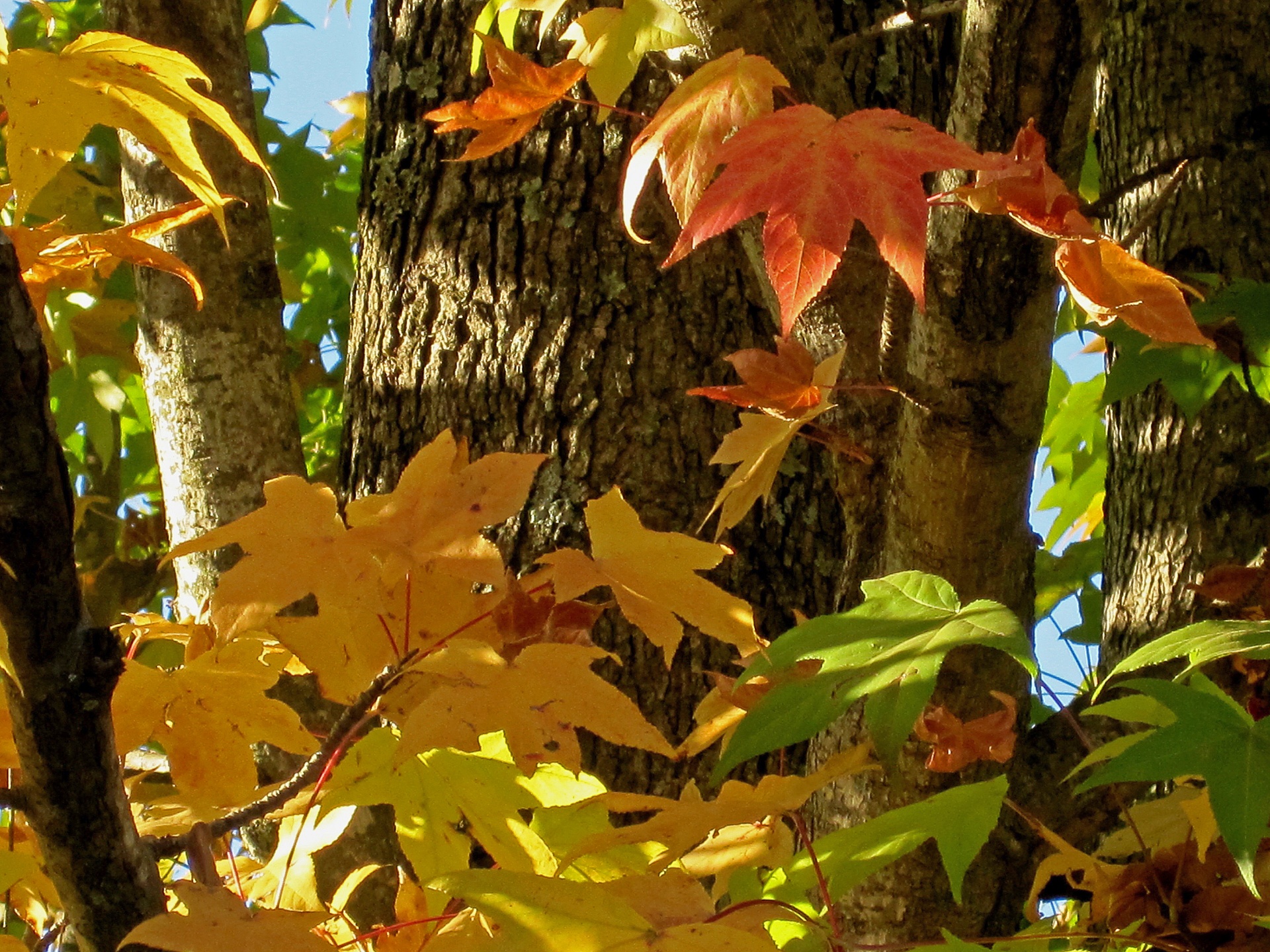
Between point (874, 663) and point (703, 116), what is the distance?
1.31 feet

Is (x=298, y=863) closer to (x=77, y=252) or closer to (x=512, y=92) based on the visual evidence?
(x=77, y=252)

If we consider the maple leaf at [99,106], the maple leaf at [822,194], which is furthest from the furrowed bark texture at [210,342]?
the maple leaf at [822,194]

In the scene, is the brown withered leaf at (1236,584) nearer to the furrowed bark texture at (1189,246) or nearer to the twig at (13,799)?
the furrowed bark texture at (1189,246)

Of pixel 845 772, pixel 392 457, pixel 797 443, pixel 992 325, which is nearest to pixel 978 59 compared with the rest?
pixel 992 325

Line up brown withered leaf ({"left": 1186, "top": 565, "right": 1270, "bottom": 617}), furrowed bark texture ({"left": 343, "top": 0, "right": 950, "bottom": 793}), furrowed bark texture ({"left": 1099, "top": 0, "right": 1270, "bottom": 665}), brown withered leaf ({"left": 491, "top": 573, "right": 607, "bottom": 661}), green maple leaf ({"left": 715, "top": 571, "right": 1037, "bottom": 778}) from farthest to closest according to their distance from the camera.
Answer: furrowed bark texture ({"left": 343, "top": 0, "right": 950, "bottom": 793}) < furrowed bark texture ({"left": 1099, "top": 0, "right": 1270, "bottom": 665}) < brown withered leaf ({"left": 1186, "top": 565, "right": 1270, "bottom": 617}) < brown withered leaf ({"left": 491, "top": 573, "right": 607, "bottom": 661}) < green maple leaf ({"left": 715, "top": 571, "right": 1037, "bottom": 778})

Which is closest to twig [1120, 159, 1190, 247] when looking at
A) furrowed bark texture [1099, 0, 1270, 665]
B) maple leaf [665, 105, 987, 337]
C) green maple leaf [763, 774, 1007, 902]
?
maple leaf [665, 105, 987, 337]

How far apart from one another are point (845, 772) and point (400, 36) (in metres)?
1.17

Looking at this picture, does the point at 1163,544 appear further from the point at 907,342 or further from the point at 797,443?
the point at 907,342

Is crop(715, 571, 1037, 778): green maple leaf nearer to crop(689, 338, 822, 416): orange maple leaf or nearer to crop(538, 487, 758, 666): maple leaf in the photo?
crop(538, 487, 758, 666): maple leaf

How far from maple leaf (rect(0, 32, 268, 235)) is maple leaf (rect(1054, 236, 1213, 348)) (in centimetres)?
54

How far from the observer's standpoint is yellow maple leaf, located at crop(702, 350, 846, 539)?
0.87m

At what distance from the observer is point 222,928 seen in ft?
1.92

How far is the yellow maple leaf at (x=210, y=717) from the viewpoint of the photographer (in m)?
0.86

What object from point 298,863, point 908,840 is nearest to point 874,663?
point 908,840
